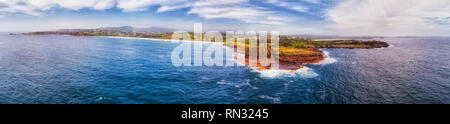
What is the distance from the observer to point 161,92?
37000 millimetres

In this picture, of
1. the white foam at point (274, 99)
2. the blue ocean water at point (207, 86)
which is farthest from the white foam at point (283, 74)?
the white foam at point (274, 99)

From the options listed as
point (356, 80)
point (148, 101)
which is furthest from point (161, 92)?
point (356, 80)

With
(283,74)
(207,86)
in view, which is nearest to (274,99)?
(207,86)

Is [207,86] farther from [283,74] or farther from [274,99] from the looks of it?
[283,74]

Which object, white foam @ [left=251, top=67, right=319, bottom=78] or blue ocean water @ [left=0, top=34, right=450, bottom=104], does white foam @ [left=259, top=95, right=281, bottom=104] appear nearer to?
blue ocean water @ [left=0, top=34, right=450, bottom=104]

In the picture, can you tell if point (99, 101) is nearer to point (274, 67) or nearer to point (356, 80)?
point (274, 67)

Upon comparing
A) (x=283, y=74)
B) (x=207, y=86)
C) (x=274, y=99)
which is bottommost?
(x=274, y=99)

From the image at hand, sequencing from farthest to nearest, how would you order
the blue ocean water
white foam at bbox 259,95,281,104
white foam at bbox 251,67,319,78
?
white foam at bbox 251,67,319,78 < the blue ocean water < white foam at bbox 259,95,281,104

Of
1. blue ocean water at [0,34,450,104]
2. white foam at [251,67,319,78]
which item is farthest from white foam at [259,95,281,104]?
white foam at [251,67,319,78]

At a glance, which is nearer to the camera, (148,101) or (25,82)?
(148,101)

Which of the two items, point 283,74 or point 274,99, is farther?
point 283,74

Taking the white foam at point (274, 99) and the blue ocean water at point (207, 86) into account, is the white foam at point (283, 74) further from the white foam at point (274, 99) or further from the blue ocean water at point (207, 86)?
the white foam at point (274, 99)

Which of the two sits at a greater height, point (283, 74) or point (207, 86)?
point (283, 74)
